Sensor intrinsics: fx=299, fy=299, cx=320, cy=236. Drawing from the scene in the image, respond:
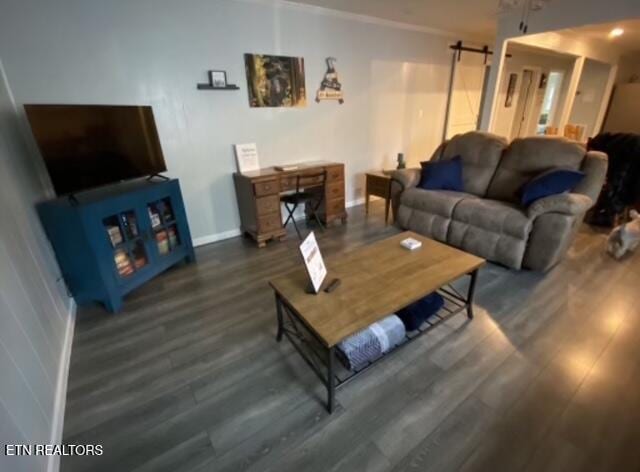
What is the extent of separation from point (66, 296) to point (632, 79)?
34.2ft

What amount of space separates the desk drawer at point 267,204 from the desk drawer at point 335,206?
680 millimetres

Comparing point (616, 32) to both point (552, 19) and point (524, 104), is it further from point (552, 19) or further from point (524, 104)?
point (552, 19)

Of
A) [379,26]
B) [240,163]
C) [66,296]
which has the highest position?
[379,26]

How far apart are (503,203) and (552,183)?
424mm

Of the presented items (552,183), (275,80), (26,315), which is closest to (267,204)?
(275,80)

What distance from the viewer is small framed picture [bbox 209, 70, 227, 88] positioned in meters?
2.81

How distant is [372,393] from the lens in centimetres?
148

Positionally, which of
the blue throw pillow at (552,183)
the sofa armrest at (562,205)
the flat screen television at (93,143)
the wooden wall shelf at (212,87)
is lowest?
the sofa armrest at (562,205)

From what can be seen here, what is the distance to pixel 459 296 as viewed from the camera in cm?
209

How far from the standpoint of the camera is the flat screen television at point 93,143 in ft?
6.00

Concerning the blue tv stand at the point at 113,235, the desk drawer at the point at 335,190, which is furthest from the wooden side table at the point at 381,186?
the blue tv stand at the point at 113,235

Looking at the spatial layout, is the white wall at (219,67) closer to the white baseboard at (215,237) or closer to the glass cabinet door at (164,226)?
the white baseboard at (215,237)

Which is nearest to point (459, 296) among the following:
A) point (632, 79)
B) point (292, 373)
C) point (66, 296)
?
point (292, 373)

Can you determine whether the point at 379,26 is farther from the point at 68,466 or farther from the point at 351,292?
the point at 68,466
